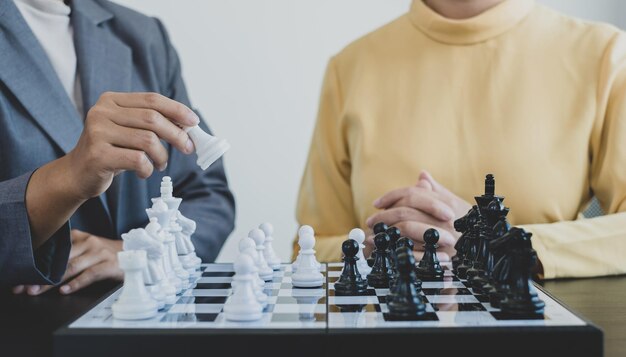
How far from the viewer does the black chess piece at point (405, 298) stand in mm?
948

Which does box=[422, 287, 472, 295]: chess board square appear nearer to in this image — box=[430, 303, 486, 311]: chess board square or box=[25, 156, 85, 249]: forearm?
box=[430, 303, 486, 311]: chess board square

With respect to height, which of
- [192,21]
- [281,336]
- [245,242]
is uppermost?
[192,21]

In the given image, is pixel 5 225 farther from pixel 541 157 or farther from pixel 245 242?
pixel 541 157

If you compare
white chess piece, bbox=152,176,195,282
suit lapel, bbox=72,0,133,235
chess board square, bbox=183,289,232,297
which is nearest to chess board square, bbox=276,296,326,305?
chess board square, bbox=183,289,232,297

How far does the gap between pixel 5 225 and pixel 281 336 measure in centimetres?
71

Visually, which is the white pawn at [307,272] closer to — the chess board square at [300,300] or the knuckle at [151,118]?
the chess board square at [300,300]

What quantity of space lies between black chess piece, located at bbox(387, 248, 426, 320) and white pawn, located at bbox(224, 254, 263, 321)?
6.9 inches

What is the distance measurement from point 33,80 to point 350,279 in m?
0.92

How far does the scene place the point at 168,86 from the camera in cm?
199

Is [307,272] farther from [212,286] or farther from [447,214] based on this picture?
[447,214]

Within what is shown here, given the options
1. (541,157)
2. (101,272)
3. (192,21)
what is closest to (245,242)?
(101,272)

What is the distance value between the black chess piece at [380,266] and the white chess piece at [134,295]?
381mm

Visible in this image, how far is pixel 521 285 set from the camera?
0.98 m

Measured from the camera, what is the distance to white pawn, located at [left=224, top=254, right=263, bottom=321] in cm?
94
